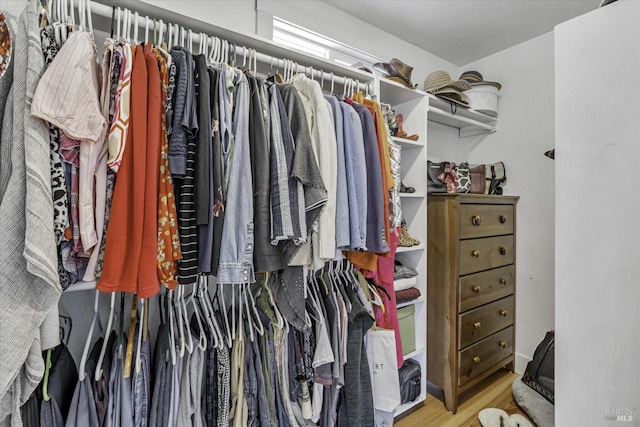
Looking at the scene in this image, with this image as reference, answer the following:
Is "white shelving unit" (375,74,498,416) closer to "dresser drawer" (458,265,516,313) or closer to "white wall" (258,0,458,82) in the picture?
"dresser drawer" (458,265,516,313)

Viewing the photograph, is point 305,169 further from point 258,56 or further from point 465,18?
point 465,18

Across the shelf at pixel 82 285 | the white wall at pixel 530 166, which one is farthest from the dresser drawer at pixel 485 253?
the shelf at pixel 82 285

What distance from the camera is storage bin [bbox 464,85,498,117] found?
7.27 feet

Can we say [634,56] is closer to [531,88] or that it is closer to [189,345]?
[189,345]

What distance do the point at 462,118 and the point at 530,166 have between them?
0.63 meters

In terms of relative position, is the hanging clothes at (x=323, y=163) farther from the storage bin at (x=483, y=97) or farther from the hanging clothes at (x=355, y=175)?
the storage bin at (x=483, y=97)

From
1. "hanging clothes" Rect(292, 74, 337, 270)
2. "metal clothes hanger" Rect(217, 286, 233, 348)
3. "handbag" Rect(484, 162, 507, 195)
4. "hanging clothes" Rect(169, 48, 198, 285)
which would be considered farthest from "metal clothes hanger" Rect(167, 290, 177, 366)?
"handbag" Rect(484, 162, 507, 195)

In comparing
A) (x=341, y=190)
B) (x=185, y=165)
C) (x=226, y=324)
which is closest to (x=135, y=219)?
(x=185, y=165)

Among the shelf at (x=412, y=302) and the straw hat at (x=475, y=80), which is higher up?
the straw hat at (x=475, y=80)

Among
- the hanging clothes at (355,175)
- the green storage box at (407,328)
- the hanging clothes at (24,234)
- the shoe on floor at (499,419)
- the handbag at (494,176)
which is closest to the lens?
the hanging clothes at (24,234)

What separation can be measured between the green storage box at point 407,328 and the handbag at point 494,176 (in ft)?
3.50

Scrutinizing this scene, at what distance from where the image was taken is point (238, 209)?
95cm

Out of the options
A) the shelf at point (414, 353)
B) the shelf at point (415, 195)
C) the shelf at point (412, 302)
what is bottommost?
the shelf at point (414, 353)

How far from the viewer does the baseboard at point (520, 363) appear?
7.20ft
